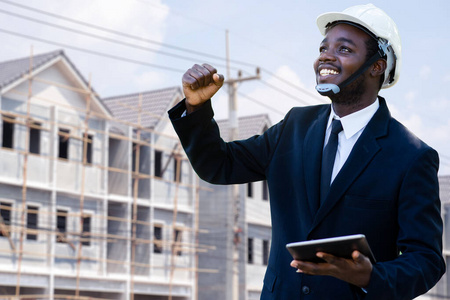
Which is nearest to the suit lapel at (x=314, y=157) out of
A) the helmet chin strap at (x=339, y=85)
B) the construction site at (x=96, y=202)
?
the helmet chin strap at (x=339, y=85)

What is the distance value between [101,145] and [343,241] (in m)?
26.7

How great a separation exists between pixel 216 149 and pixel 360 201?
1.63 feet

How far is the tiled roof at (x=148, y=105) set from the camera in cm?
3134

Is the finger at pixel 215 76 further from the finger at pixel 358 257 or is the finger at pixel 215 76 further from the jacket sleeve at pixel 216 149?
the finger at pixel 358 257

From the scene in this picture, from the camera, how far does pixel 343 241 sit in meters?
1.88

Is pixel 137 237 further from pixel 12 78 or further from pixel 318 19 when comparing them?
pixel 318 19

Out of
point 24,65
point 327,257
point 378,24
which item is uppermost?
point 24,65

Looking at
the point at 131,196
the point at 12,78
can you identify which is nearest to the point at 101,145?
the point at 131,196

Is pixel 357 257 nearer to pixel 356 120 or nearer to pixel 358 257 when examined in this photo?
pixel 358 257

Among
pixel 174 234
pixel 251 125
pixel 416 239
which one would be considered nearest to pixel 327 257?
pixel 416 239

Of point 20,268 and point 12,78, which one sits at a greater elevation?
point 12,78

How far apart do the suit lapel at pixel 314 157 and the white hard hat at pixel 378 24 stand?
0.80 ft

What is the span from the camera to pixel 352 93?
8.00 ft

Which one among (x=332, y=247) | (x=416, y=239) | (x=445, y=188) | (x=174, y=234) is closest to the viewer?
(x=332, y=247)
